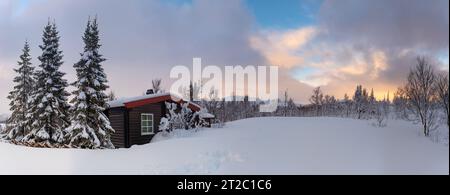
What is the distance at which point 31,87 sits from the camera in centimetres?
1291

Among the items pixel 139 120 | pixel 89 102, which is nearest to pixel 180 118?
pixel 139 120

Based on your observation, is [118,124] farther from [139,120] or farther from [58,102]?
[58,102]

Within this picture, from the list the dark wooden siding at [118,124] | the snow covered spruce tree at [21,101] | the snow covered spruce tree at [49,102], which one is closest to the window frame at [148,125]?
the dark wooden siding at [118,124]

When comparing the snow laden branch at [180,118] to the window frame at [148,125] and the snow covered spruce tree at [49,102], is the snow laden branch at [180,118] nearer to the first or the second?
the window frame at [148,125]

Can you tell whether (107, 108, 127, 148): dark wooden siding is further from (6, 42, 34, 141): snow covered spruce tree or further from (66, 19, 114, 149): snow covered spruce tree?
(6, 42, 34, 141): snow covered spruce tree

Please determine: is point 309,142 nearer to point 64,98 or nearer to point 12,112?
point 64,98

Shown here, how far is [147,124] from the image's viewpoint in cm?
1094

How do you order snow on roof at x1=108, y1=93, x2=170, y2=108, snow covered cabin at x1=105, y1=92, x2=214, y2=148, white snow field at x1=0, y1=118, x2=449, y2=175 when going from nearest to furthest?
white snow field at x1=0, y1=118, x2=449, y2=175 < snow on roof at x1=108, y1=93, x2=170, y2=108 < snow covered cabin at x1=105, y1=92, x2=214, y2=148

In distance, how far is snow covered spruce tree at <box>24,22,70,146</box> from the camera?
446 inches

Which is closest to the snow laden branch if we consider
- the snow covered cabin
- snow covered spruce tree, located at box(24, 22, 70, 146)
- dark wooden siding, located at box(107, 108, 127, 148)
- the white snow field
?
the snow covered cabin

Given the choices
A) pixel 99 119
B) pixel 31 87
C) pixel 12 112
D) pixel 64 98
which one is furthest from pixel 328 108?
pixel 12 112

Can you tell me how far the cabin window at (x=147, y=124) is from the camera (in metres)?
10.8

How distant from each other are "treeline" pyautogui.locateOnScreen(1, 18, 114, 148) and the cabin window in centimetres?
108
